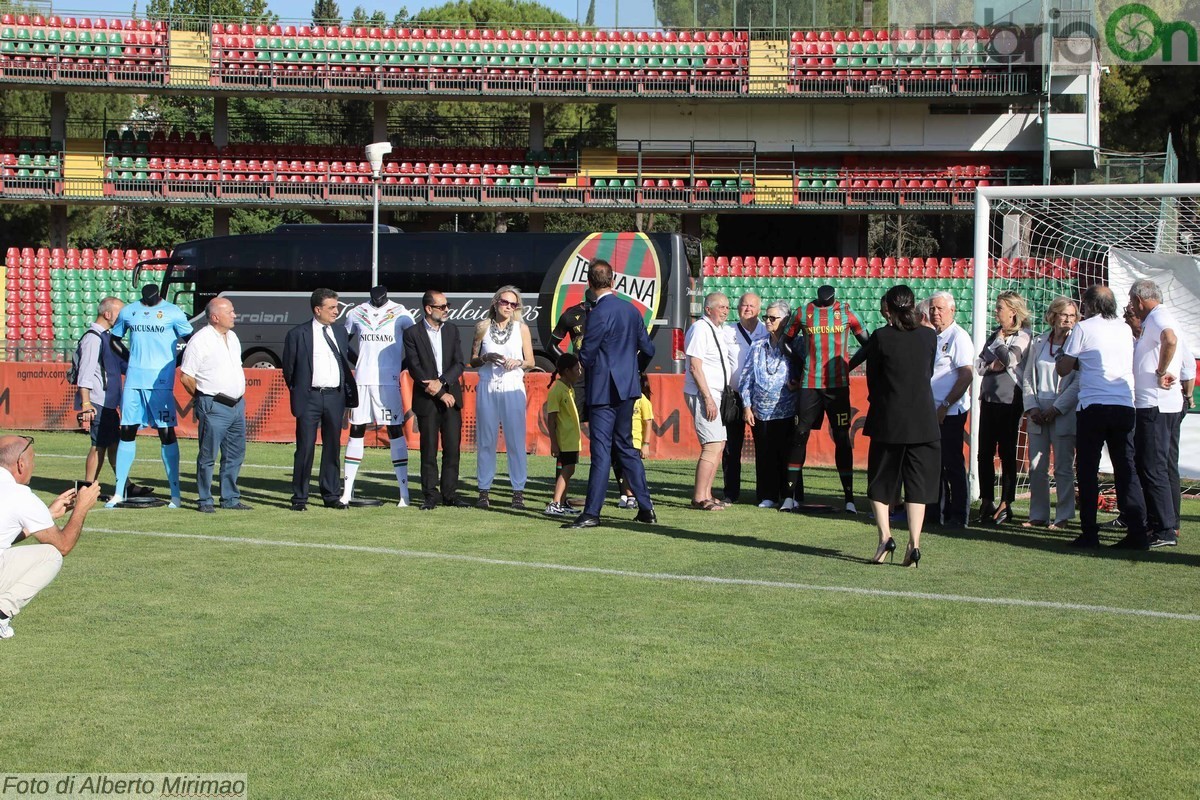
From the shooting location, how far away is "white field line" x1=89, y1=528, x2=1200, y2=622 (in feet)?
24.3

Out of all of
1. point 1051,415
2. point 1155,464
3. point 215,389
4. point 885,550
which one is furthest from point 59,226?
point 1155,464

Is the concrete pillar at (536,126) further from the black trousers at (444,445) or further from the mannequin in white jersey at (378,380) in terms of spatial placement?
the black trousers at (444,445)

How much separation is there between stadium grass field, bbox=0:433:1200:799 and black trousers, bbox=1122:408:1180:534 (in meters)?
0.33

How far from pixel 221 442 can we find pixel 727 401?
4343 mm

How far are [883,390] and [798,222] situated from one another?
116 feet

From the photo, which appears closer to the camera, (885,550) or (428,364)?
(885,550)

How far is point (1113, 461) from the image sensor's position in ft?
32.3

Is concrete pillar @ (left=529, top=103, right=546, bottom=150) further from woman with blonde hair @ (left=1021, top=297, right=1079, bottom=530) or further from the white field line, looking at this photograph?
the white field line

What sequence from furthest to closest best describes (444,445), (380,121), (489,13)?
(489,13) → (380,121) → (444,445)

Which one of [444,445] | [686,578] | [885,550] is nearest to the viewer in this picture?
[686,578]

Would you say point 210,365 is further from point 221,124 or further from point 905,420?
point 221,124

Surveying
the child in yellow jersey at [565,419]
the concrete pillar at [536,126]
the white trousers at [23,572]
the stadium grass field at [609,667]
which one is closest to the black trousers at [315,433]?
the stadium grass field at [609,667]

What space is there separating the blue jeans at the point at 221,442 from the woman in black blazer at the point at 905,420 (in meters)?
5.52

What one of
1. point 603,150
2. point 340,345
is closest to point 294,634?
point 340,345
